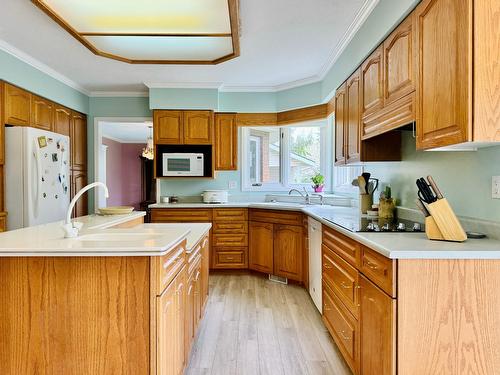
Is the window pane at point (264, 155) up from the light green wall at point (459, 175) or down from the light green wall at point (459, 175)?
up

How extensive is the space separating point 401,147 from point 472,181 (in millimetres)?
851

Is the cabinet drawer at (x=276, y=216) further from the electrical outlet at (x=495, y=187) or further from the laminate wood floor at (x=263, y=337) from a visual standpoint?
the electrical outlet at (x=495, y=187)

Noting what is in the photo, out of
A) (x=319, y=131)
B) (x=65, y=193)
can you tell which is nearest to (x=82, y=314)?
(x=65, y=193)

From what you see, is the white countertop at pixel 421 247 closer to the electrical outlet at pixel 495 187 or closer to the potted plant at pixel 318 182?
the electrical outlet at pixel 495 187

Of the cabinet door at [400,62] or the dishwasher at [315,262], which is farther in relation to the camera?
the dishwasher at [315,262]

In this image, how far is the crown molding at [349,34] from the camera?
2.36 m

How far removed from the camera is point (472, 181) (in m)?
1.72

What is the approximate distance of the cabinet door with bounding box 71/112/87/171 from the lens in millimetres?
4406

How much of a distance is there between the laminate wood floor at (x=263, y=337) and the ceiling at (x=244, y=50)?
249 cm

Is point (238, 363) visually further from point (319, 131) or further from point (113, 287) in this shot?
point (319, 131)

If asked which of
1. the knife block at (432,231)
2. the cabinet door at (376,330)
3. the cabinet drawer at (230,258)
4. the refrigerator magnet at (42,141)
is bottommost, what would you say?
the cabinet drawer at (230,258)

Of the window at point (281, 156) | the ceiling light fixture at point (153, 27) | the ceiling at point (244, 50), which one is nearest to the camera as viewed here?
the ceiling light fixture at point (153, 27)

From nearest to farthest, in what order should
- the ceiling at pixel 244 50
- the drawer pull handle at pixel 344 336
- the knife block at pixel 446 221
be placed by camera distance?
the knife block at pixel 446 221 < the drawer pull handle at pixel 344 336 < the ceiling at pixel 244 50

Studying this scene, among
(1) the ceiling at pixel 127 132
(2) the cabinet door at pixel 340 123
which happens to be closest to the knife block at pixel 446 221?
(2) the cabinet door at pixel 340 123
